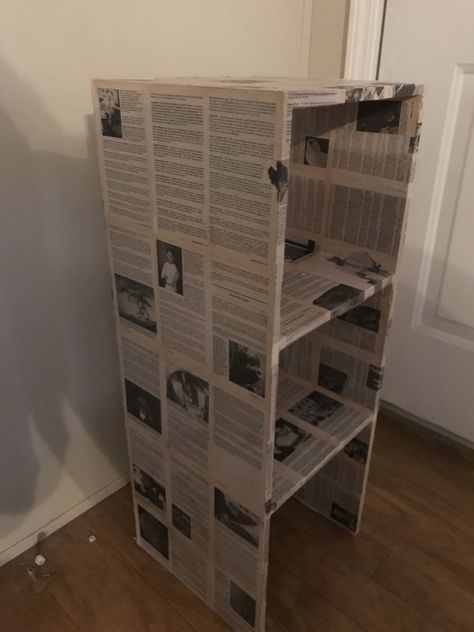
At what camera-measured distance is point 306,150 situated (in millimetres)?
976

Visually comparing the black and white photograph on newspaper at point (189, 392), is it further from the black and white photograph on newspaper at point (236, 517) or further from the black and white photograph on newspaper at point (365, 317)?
the black and white photograph on newspaper at point (365, 317)

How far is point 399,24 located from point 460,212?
460 mm

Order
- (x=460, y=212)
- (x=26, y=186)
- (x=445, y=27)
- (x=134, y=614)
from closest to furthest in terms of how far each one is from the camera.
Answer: (x=26, y=186), (x=134, y=614), (x=445, y=27), (x=460, y=212)

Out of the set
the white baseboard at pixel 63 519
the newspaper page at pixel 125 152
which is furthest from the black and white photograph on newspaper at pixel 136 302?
the white baseboard at pixel 63 519

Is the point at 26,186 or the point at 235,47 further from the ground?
the point at 235,47

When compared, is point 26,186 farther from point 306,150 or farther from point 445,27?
point 445,27

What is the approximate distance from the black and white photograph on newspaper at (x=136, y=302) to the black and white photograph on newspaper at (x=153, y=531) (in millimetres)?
450

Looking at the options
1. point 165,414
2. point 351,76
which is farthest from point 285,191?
point 351,76

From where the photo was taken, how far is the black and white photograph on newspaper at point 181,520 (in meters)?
1.01

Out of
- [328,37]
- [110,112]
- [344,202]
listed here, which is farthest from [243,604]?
[328,37]

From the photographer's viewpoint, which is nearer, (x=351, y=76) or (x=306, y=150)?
(x=306, y=150)

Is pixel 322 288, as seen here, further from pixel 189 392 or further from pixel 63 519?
pixel 63 519

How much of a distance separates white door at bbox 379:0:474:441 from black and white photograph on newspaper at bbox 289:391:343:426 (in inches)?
18.7

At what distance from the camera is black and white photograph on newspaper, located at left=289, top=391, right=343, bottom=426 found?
106cm
